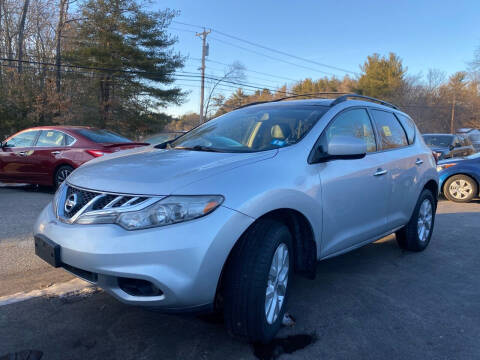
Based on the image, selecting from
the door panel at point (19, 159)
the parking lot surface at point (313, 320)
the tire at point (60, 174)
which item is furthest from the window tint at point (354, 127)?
the door panel at point (19, 159)

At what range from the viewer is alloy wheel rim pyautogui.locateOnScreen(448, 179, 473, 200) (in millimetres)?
8523

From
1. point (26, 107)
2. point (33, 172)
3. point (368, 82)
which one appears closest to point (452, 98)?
point (368, 82)

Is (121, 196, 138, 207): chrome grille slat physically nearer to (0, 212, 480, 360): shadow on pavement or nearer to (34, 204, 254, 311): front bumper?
(34, 204, 254, 311): front bumper

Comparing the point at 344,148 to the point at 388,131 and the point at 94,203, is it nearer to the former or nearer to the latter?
the point at 388,131

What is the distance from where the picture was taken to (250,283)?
2.15 meters

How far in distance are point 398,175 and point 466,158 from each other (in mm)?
6172

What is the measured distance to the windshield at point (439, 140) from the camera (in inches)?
544

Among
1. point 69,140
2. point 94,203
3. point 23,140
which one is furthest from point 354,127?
point 23,140

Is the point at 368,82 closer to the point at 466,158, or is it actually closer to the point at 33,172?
the point at 466,158

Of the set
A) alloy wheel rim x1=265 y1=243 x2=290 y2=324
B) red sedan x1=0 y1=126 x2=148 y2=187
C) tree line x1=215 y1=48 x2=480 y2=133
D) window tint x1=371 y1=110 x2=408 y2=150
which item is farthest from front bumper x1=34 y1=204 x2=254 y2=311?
tree line x1=215 y1=48 x2=480 y2=133

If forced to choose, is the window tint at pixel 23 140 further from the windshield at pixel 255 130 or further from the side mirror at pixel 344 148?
the side mirror at pixel 344 148

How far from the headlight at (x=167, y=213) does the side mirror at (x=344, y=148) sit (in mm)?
1131

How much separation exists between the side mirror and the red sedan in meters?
5.35

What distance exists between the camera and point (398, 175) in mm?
3797
